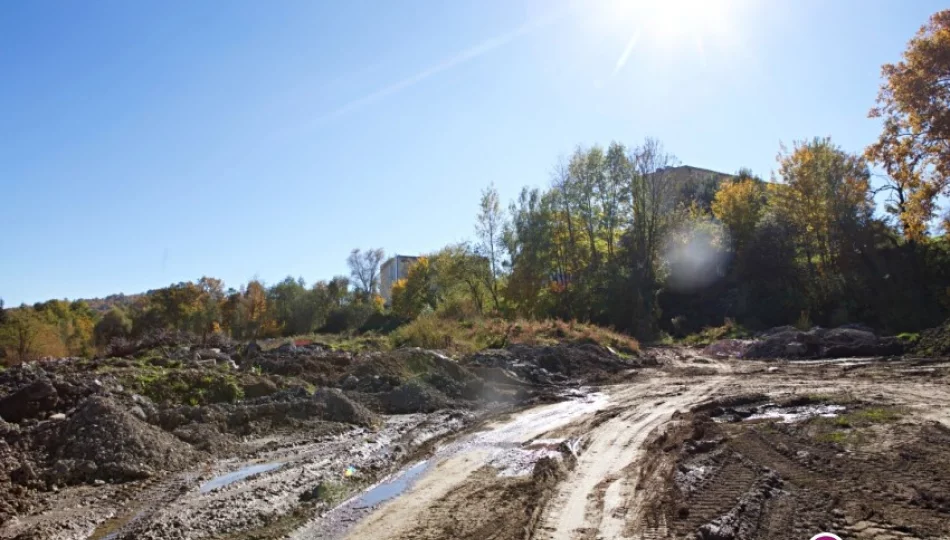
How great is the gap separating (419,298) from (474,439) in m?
55.8

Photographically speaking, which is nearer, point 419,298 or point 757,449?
point 757,449

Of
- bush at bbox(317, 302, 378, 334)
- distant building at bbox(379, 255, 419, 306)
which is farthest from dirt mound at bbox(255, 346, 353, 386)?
distant building at bbox(379, 255, 419, 306)

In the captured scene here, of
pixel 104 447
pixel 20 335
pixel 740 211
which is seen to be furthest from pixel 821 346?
pixel 20 335

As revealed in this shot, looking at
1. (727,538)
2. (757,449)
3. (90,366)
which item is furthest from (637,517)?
(90,366)

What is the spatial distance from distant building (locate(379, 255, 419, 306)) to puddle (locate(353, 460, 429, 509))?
95.3 meters

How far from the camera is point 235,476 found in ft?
24.5

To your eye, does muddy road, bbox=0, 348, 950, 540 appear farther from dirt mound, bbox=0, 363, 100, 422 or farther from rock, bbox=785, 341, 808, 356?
rock, bbox=785, 341, 808, 356

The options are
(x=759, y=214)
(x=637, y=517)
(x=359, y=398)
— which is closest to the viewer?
(x=637, y=517)

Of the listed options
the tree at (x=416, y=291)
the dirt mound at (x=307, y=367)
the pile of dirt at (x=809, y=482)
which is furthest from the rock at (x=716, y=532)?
the tree at (x=416, y=291)

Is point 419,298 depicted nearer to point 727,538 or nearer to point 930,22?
point 930,22

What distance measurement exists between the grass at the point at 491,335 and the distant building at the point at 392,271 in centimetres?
7749

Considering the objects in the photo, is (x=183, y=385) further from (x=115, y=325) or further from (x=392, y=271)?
(x=392, y=271)

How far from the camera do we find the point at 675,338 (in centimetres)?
3544

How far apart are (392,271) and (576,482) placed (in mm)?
113442
